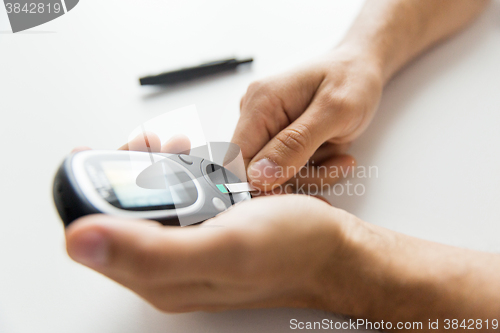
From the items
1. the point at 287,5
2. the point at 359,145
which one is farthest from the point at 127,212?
the point at 287,5

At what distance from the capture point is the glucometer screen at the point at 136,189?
0.24m

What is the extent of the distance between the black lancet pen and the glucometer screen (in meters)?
0.30

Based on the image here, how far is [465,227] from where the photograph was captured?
0.35m

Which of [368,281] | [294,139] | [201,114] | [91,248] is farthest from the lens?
[201,114]

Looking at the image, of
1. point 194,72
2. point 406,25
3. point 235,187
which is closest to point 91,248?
point 235,187

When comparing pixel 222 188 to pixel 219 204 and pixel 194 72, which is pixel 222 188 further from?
pixel 194 72

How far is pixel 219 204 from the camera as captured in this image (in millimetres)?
301

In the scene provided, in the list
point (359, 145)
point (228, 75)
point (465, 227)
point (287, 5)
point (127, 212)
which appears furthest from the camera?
point (287, 5)

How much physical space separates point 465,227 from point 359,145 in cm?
16

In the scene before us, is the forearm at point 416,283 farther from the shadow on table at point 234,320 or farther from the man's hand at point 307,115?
the man's hand at point 307,115

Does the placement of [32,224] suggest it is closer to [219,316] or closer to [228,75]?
[219,316]

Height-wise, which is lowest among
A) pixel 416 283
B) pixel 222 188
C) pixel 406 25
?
pixel 416 283

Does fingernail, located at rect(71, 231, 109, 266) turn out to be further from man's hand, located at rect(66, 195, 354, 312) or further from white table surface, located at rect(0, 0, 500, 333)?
white table surface, located at rect(0, 0, 500, 333)

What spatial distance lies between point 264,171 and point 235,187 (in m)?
0.06
